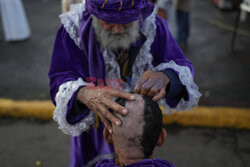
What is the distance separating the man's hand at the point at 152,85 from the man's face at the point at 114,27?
1.18 feet

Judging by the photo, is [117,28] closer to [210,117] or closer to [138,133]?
[138,133]

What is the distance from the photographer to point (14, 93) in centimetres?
425

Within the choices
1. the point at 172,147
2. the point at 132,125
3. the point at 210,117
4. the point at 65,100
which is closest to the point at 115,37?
the point at 65,100

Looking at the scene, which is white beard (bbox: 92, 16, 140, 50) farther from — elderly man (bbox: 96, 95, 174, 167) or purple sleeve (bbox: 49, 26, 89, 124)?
elderly man (bbox: 96, 95, 174, 167)

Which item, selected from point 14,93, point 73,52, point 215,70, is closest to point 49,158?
point 14,93

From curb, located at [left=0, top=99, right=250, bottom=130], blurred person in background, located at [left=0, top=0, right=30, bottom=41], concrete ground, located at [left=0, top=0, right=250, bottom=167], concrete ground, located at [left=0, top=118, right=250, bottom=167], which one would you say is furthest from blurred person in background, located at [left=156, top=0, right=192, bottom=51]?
blurred person in background, located at [left=0, top=0, right=30, bottom=41]

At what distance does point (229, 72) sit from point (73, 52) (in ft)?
11.5

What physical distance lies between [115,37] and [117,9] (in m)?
0.25

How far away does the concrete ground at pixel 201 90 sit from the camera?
3180 millimetres

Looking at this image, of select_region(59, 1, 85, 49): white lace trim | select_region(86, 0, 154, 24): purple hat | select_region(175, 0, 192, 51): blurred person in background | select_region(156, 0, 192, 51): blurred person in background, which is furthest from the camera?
select_region(175, 0, 192, 51): blurred person in background

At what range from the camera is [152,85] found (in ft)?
5.24

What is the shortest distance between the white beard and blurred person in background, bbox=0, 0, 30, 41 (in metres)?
5.16

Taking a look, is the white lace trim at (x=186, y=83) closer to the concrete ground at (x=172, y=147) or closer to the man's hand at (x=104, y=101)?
the man's hand at (x=104, y=101)

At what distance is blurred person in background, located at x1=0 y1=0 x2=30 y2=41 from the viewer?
6.16m
